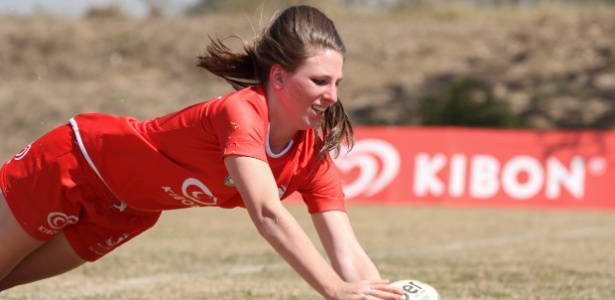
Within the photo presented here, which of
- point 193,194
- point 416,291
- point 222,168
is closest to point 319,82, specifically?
point 222,168

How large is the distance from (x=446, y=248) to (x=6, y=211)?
6.24 metres

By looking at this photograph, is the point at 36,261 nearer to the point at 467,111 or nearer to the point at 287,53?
the point at 287,53

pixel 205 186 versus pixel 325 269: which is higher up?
pixel 205 186

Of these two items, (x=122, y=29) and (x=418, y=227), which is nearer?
(x=418, y=227)

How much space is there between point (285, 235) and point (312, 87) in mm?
663

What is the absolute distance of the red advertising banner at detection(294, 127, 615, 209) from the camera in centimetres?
1638

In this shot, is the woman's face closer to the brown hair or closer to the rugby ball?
the brown hair

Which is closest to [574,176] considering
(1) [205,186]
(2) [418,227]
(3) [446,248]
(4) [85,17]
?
(2) [418,227]

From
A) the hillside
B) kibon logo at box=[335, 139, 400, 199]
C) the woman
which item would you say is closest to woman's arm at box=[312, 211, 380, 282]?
the woman

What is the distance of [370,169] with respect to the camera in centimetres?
1644

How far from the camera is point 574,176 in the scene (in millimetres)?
16531

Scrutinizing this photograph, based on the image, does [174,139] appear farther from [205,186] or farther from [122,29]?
[122,29]

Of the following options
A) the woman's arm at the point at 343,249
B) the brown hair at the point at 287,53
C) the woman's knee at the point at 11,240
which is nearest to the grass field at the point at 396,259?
the woman's knee at the point at 11,240

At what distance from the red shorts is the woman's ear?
110 cm
